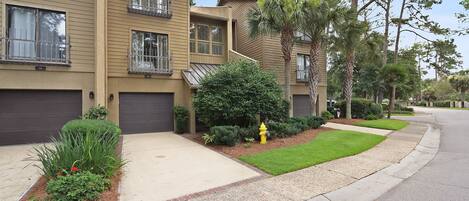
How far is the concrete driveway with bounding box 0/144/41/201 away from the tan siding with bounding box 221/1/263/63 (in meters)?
13.5

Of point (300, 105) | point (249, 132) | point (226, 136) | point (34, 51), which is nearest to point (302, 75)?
point (300, 105)

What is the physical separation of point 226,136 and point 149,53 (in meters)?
6.67

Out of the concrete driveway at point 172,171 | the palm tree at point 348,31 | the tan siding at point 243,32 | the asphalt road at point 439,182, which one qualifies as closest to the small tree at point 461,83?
the palm tree at point 348,31

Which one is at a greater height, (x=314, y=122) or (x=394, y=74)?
(x=394, y=74)

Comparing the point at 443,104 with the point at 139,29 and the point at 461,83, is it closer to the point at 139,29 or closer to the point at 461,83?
the point at 461,83

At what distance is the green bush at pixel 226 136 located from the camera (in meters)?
9.43

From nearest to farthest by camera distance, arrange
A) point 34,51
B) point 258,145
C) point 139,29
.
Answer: point 258,145 < point 34,51 < point 139,29

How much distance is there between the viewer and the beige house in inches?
396

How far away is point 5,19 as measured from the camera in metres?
9.76

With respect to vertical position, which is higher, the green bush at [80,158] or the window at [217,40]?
the window at [217,40]

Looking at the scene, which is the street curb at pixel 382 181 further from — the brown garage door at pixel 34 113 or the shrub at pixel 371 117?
the brown garage door at pixel 34 113

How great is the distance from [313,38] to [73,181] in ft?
46.2

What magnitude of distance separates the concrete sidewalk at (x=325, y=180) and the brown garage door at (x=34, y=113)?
9278 millimetres

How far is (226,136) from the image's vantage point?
942cm
